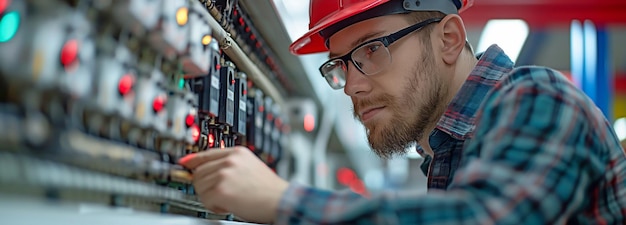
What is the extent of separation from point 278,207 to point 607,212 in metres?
0.47

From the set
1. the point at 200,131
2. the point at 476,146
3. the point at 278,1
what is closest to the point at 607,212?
the point at 476,146

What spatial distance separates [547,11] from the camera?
2746mm

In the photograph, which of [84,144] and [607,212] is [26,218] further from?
[607,212]

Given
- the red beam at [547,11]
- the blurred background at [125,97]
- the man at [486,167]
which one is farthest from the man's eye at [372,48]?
the red beam at [547,11]

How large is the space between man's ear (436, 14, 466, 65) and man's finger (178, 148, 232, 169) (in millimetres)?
575

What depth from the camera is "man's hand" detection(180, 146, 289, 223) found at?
2.70 feet

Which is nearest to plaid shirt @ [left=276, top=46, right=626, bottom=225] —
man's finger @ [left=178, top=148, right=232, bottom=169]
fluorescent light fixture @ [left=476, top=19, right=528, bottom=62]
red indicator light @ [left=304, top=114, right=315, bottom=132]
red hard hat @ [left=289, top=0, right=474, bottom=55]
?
man's finger @ [left=178, top=148, right=232, bottom=169]

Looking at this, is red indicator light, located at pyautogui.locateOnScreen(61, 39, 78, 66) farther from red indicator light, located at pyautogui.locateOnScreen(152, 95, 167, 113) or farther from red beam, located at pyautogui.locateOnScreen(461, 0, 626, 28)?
red beam, located at pyautogui.locateOnScreen(461, 0, 626, 28)

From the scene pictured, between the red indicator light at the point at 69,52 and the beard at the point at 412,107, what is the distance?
2.30 ft

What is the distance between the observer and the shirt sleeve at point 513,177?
2.42 ft

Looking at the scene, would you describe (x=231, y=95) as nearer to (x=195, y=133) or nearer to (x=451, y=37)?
(x=195, y=133)

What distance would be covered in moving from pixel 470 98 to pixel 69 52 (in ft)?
2.33

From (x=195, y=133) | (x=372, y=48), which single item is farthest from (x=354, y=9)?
(x=195, y=133)

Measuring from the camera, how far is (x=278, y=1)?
163cm
